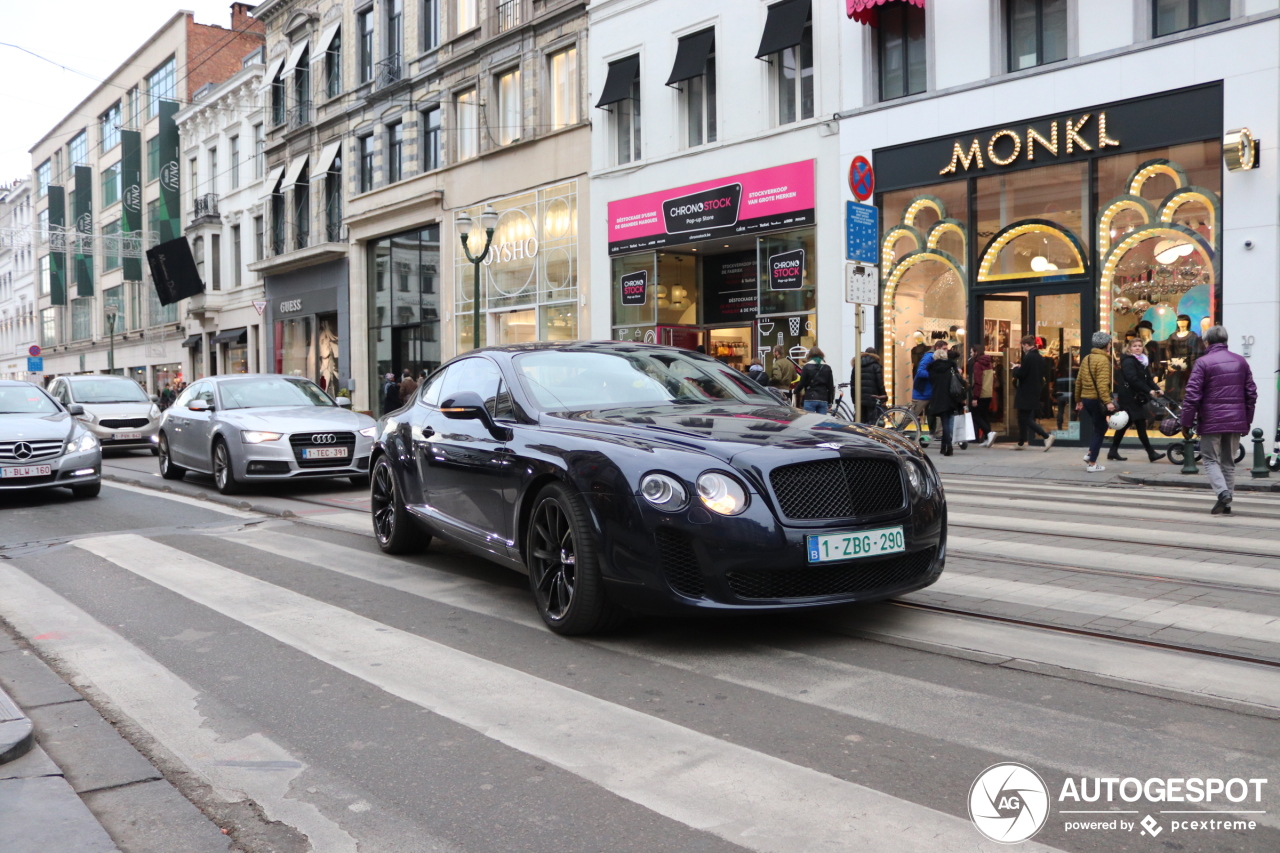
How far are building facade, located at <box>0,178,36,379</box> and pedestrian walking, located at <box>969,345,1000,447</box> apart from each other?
248 feet

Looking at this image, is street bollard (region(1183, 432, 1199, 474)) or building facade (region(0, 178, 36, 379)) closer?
street bollard (region(1183, 432, 1199, 474))

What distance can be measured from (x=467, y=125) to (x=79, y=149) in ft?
161

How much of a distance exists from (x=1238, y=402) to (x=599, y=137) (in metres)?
18.0

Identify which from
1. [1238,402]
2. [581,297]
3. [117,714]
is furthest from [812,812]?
[581,297]

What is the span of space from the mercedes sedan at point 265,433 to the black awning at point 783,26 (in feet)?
37.3

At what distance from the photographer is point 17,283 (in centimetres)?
8250

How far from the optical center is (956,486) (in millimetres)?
12289

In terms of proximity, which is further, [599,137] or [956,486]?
[599,137]

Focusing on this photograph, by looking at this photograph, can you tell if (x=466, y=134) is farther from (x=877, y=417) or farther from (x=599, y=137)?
(x=877, y=417)

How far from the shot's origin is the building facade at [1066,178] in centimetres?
1469

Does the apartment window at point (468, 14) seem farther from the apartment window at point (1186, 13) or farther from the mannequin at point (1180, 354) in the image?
the mannequin at point (1180, 354)

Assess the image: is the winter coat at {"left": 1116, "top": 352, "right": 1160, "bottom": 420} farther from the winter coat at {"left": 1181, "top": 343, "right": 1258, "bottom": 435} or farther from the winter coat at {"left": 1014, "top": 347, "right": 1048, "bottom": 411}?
the winter coat at {"left": 1181, "top": 343, "right": 1258, "bottom": 435}

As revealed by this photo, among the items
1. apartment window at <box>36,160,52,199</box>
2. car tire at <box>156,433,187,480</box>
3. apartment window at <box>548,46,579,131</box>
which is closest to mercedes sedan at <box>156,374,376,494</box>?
car tire at <box>156,433,187,480</box>

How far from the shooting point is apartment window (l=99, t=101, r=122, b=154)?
197 feet
